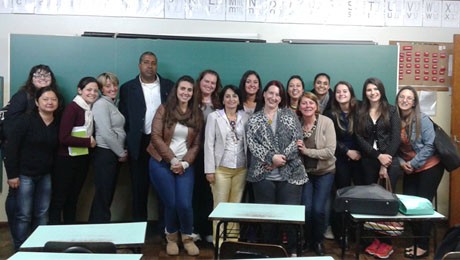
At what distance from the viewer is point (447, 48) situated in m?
4.84

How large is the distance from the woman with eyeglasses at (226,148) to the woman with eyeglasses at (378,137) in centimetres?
104

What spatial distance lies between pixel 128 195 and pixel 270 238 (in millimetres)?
1641

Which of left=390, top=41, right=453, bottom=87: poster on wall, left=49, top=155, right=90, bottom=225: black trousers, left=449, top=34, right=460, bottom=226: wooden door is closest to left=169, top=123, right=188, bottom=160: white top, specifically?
left=49, top=155, right=90, bottom=225: black trousers

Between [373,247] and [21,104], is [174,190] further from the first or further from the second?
[373,247]

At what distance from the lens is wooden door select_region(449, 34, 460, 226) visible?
4621mm

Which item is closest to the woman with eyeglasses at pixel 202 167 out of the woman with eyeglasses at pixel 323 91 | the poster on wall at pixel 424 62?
the woman with eyeglasses at pixel 323 91

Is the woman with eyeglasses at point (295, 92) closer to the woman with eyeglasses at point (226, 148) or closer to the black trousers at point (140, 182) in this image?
the woman with eyeglasses at point (226, 148)

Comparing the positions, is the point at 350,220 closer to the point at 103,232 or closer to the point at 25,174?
the point at 103,232

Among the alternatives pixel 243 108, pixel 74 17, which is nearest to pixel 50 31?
pixel 74 17

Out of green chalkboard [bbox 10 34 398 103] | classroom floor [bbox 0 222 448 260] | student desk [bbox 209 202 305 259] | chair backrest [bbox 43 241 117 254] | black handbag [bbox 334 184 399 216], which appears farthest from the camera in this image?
green chalkboard [bbox 10 34 398 103]

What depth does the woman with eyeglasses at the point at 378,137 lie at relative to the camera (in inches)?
147

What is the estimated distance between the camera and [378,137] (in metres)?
3.77

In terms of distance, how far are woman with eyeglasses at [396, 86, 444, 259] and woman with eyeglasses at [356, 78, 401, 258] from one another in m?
0.12

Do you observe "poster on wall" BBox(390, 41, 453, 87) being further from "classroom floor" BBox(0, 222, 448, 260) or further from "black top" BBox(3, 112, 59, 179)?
"black top" BBox(3, 112, 59, 179)
